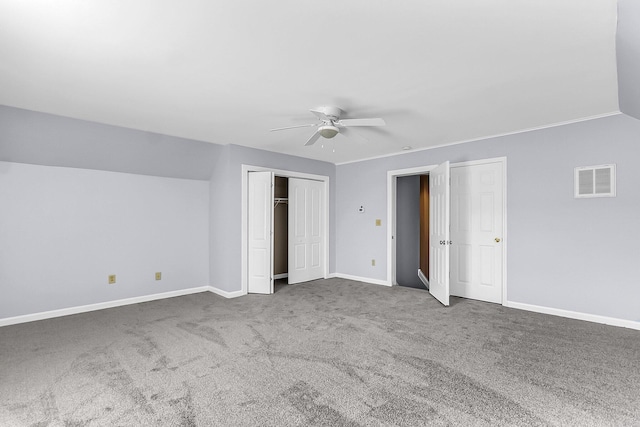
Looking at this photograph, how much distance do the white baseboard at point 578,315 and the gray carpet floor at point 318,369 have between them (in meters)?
0.14

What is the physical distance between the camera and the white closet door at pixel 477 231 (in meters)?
4.61

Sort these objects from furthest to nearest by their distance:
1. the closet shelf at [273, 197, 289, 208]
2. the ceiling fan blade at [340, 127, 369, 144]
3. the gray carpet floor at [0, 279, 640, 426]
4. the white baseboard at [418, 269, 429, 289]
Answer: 1. the white baseboard at [418, 269, 429, 289]
2. the closet shelf at [273, 197, 289, 208]
3. the ceiling fan blade at [340, 127, 369, 144]
4. the gray carpet floor at [0, 279, 640, 426]

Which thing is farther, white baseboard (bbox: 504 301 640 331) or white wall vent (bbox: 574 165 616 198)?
white wall vent (bbox: 574 165 616 198)

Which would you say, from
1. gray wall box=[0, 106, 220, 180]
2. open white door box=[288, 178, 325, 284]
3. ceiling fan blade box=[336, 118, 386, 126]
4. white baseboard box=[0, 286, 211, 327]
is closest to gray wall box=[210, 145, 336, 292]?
gray wall box=[0, 106, 220, 180]

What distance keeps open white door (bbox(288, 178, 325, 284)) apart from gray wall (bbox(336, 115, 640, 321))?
2.70m

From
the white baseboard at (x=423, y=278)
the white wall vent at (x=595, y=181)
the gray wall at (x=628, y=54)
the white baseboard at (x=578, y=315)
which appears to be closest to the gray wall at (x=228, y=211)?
the white baseboard at (x=423, y=278)

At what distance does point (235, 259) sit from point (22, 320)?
263 centimetres

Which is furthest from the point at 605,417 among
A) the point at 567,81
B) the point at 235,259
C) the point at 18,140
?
the point at 18,140

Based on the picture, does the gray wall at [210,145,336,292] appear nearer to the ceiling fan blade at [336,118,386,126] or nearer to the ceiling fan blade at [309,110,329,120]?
the ceiling fan blade at [309,110,329,120]

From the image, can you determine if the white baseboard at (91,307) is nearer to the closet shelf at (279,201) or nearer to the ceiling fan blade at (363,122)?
the closet shelf at (279,201)

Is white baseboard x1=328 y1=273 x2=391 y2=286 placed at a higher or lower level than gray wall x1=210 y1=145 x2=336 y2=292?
lower

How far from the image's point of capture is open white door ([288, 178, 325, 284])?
6.00 m

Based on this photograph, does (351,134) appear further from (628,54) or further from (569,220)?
(569,220)

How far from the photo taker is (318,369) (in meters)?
2.63
